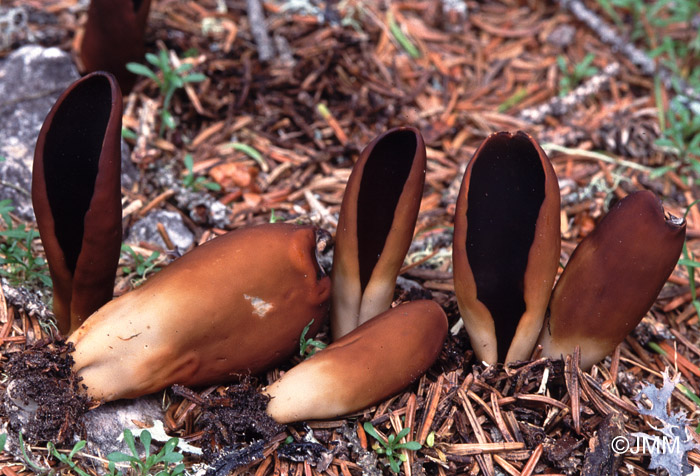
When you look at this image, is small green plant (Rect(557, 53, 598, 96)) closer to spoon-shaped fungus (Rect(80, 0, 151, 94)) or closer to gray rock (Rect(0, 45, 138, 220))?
spoon-shaped fungus (Rect(80, 0, 151, 94))

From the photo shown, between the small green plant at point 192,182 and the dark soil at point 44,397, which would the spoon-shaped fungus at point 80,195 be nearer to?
the dark soil at point 44,397

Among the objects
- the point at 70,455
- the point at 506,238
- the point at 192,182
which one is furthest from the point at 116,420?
the point at 506,238

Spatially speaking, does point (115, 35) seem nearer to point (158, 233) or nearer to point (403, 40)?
point (158, 233)

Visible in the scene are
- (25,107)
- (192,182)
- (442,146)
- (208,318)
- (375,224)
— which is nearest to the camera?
(208,318)

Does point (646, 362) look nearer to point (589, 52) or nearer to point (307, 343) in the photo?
point (307, 343)

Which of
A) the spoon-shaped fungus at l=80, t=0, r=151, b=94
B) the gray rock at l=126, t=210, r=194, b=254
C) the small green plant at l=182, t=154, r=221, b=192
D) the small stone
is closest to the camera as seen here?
the gray rock at l=126, t=210, r=194, b=254

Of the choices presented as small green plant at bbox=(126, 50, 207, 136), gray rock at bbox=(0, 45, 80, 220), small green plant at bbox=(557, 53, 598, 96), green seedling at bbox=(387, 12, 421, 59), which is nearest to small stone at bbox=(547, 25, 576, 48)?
small green plant at bbox=(557, 53, 598, 96)

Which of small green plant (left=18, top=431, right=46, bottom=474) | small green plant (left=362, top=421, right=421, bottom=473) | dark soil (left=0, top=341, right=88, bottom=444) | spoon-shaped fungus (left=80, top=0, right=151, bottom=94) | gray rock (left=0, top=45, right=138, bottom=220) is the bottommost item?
small green plant (left=362, top=421, right=421, bottom=473)
